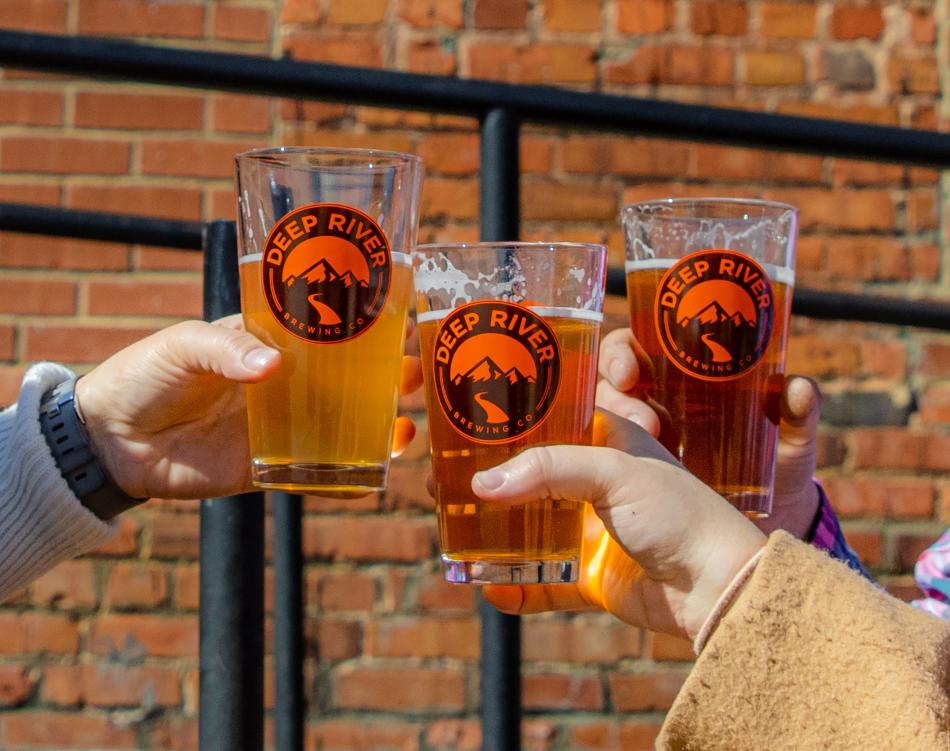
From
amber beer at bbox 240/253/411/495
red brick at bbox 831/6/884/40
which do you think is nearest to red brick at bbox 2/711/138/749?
amber beer at bbox 240/253/411/495

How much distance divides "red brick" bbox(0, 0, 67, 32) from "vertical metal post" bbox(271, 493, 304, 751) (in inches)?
50.6

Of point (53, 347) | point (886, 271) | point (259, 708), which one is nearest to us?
point (259, 708)

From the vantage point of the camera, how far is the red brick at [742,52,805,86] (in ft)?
6.97

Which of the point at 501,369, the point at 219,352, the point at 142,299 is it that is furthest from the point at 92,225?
the point at 142,299

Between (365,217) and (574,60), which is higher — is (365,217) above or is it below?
below

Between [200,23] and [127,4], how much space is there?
4.7 inches

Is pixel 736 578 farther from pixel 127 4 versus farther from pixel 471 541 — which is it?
pixel 127 4

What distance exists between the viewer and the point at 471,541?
32.5 inches

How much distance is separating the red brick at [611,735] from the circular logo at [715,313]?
49.4 inches

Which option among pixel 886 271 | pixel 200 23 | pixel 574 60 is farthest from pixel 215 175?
pixel 886 271

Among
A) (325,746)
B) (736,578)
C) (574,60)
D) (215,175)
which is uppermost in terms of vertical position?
(574,60)

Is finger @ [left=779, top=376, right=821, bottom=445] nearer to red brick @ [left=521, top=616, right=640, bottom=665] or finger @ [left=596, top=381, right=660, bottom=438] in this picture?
finger @ [left=596, top=381, right=660, bottom=438]

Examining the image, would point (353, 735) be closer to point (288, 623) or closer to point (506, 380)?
point (288, 623)

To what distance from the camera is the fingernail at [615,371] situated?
99cm
